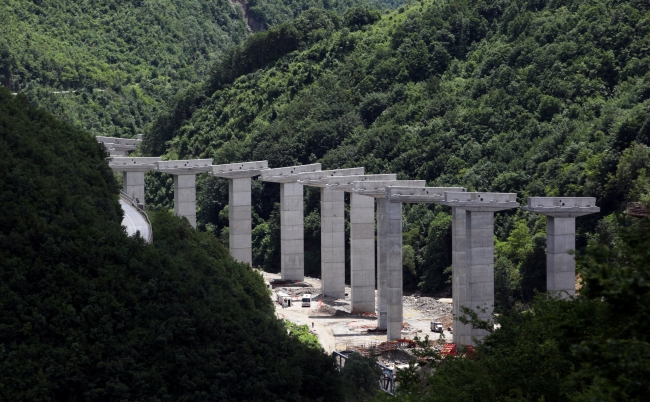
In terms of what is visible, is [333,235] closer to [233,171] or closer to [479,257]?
[233,171]

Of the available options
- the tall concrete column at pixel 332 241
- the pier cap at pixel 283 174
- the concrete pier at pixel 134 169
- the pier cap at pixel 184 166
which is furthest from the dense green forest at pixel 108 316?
the pier cap at pixel 283 174

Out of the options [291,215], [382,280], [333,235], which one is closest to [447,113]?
[291,215]

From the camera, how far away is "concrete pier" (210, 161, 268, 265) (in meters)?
74.9

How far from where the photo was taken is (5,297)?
44.9 meters

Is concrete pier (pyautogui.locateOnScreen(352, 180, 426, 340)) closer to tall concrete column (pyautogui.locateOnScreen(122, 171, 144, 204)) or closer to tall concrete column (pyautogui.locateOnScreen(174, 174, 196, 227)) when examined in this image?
tall concrete column (pyautogui.locateOnScreen(174, 174, 196, 227))

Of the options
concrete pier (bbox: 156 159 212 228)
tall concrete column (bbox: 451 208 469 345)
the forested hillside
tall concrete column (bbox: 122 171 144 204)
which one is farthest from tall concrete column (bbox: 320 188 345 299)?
tall concrete column (bbox: 451 208 469 345)

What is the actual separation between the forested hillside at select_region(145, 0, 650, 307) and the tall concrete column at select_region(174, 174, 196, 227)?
14510 mm

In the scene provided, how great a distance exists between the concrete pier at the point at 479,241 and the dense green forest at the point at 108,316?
926 cm

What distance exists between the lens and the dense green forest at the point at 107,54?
115625 mm

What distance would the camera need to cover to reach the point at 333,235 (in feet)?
253

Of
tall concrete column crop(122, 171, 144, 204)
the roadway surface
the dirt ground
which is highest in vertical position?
tall concrete column crop(122, 171, 144, 204)

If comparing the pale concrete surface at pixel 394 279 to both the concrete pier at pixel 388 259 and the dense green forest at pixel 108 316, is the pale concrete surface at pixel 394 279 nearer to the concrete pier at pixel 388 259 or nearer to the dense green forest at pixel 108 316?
the concrete pier at pixel 388 259

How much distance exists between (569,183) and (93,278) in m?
35.2

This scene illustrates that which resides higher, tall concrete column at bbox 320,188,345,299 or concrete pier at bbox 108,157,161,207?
concrete pier at bbox 108,157,161,207
